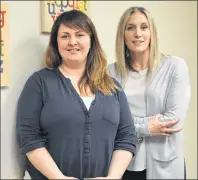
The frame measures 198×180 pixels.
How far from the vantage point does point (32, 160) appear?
4.75 ft

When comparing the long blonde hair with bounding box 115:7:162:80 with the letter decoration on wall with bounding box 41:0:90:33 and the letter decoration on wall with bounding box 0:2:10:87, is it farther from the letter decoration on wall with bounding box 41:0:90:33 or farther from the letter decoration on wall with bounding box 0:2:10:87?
the letter decoration on wall with bounding box 0:2:10:87

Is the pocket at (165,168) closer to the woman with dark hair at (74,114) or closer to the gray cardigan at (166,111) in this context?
the gray cardigan at (166,111)

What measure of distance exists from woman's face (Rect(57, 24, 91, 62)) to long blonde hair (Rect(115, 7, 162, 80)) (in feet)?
1.11

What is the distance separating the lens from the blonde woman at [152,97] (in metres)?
1.77

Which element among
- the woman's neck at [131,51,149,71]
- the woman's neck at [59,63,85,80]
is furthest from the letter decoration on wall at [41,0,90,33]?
the woman's neck at [131,51,149,71]

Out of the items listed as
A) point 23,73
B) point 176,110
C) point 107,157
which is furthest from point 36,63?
point 176,110

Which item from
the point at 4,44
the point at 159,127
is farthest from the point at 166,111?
the point at 4,44

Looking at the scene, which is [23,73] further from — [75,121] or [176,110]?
[176,110]

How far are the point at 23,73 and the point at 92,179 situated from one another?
2.12 feet

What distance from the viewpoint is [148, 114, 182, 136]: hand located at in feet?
5.69

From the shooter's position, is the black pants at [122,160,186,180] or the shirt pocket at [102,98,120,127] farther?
the black pants at [122,160,186,180]

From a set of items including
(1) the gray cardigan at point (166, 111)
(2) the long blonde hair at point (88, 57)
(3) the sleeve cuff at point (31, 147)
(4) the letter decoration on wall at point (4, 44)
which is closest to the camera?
(3) the sleeve cuff at point (31, 147)

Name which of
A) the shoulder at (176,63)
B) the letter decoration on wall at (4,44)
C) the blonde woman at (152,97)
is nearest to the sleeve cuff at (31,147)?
the letter decoration on wall at (4,44)

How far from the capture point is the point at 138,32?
178 cm
